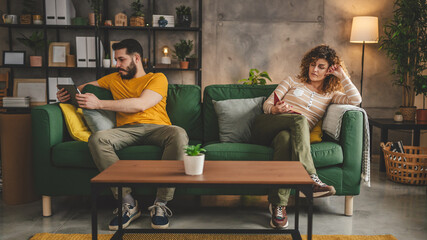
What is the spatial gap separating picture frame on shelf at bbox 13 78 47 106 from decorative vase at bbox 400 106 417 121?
397 cm

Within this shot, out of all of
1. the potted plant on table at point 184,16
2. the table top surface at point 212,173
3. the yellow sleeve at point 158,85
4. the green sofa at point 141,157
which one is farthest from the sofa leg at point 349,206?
the potted plant on table at point 184,16

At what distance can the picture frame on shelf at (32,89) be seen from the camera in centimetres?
436

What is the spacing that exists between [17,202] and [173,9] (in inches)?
113

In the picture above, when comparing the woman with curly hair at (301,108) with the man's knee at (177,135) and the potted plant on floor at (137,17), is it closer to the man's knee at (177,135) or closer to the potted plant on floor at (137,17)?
the man's knee at (177,135)

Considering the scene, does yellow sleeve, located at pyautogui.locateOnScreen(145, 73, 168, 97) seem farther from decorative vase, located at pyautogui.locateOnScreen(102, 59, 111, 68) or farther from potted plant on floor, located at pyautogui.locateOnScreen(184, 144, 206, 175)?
decorative vase, located at pyautogui.locateOnScreen(102, 59, 111, 68)

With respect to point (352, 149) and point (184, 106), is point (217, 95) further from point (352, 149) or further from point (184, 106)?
point (352, 149)

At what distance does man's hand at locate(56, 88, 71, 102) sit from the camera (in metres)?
2.50

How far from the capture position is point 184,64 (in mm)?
4320

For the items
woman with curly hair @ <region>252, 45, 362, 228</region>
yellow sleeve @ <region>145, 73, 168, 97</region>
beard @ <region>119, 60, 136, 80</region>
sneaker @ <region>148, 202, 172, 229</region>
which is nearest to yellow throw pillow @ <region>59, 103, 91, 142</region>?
beard @ <region>119, 60, 136, 80</region>

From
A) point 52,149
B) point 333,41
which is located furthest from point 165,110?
point 333,41

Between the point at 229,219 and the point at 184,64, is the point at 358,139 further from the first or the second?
the point at 184,64

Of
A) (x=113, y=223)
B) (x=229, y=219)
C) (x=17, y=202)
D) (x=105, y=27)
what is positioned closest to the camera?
(x=113, y=223)

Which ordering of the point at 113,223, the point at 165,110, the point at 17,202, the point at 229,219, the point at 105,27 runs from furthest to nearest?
the point at 105,27
the point at 165,110
the point at 17,202
the point at 229,219
the point at 113,223

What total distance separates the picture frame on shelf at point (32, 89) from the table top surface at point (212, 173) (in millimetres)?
3110
